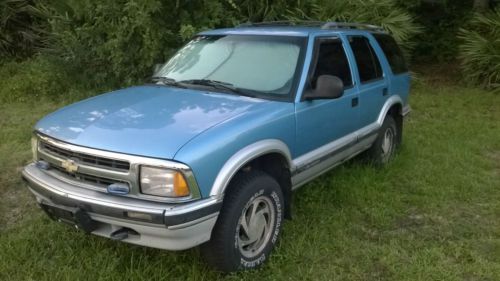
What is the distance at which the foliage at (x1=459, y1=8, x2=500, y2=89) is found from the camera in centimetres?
1062

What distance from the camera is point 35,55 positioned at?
1133 cm

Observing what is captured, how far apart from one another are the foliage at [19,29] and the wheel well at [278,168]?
8480mm

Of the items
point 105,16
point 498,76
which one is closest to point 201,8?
point 105,16

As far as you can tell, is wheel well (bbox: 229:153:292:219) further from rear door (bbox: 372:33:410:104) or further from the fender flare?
rear door (bbox: 372:33:410:104)

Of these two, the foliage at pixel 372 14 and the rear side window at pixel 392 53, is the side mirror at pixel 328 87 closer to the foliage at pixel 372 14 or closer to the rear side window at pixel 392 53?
the rear side window at pixel 392 53

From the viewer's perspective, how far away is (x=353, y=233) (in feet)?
13.9

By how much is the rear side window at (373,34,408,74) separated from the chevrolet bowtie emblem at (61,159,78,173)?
12.4 feet

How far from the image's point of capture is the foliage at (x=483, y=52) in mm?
10625

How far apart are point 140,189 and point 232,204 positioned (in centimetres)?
61

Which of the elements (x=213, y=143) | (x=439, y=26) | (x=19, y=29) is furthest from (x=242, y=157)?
(x=439, y=26)

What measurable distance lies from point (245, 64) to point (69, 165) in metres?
1.68

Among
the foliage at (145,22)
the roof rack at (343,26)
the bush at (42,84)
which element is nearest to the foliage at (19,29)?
the bush at (42,84)

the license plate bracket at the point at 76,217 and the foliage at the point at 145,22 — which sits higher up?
the foliage at the point at 145,22

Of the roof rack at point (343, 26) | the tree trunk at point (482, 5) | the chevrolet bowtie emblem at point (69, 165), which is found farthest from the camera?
the tree trunk at point (482, 5)
